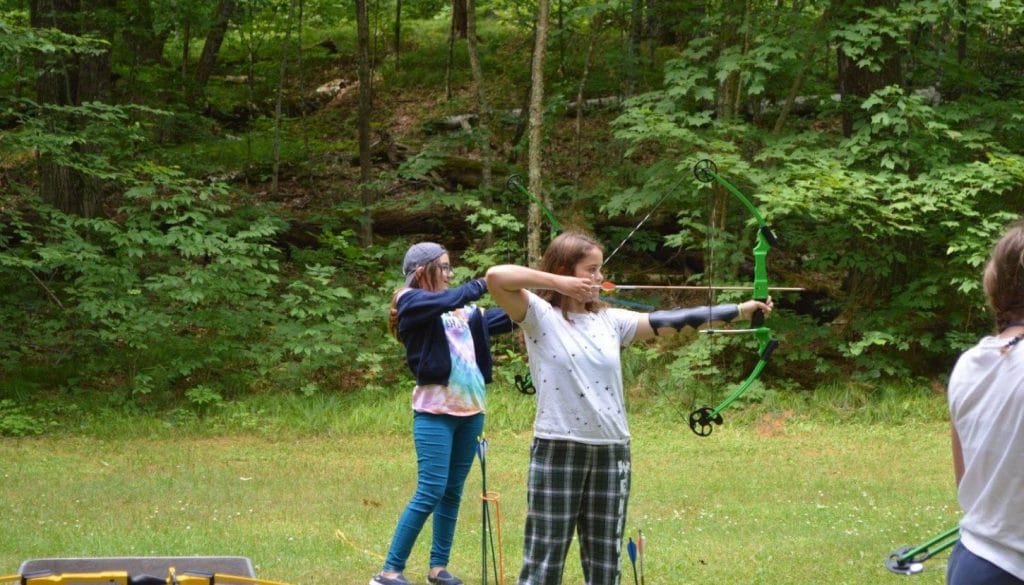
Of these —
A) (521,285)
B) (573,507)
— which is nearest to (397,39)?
(521,285)

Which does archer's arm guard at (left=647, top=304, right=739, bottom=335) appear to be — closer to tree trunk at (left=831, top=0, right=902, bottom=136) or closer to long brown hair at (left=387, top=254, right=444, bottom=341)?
long brown hair at (left=387, top=254, right=444, bottom=341)

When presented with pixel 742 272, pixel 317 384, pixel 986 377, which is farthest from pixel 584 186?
pixel 986 377

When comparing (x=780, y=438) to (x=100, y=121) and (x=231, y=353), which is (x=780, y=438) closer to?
(x=231, y=353)

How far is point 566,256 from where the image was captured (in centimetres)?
339

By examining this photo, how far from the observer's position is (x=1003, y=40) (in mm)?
12734

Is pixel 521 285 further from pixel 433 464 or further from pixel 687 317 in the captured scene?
pixel 433 464

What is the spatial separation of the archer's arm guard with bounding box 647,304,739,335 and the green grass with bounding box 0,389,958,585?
64.9 inches

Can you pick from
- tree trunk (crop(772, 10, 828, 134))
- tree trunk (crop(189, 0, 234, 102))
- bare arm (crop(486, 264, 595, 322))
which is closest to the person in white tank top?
bare arm (crop(486, 264, 595, 322))

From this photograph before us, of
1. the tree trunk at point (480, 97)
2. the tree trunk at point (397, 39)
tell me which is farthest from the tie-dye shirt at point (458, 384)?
the tree trunk at point (397, 39)

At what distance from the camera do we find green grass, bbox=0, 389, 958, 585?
207 inches

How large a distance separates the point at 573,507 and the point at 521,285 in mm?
681

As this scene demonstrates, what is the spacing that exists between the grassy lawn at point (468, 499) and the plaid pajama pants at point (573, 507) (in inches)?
61.1

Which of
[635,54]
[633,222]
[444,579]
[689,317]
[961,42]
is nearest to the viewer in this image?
[689,317]

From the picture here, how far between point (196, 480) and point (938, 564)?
4.66 metres
